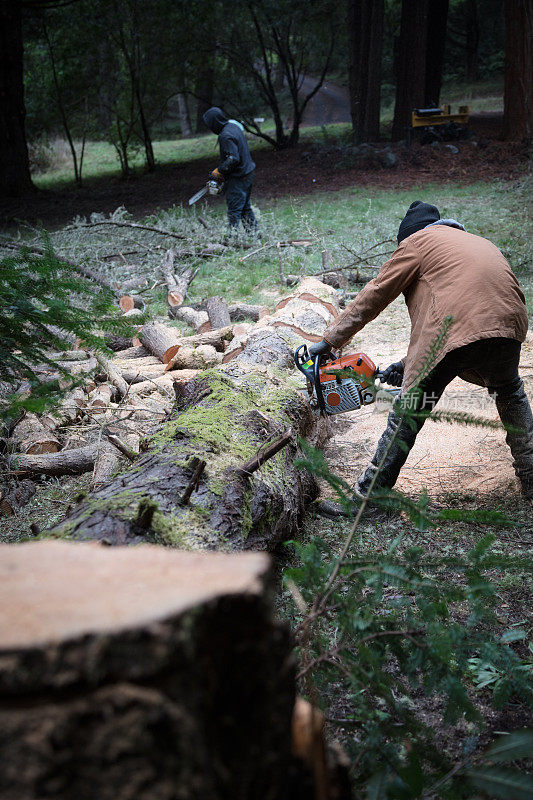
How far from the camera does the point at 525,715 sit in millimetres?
2090

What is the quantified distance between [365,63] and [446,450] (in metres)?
14.6

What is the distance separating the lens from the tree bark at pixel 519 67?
12.4m

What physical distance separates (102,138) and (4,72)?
3.25 metres

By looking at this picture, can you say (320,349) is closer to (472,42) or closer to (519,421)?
(519,421)

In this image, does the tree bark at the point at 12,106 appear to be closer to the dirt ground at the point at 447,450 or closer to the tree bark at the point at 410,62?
the tree bark at the point at 410,62

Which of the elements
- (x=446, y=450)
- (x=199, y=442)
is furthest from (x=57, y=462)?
(x=446, y=450)

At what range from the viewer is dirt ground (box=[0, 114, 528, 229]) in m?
13.1

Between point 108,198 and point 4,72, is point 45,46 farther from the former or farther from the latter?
point 108,198

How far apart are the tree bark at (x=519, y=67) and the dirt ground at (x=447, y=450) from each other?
10.1m

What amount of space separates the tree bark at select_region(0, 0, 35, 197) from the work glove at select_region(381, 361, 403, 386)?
1469cm

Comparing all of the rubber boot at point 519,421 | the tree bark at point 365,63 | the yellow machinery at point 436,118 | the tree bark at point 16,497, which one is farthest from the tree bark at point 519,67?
the tree bark at point 16,497

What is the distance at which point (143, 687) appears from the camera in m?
0.80

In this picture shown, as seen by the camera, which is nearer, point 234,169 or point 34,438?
point 34,438

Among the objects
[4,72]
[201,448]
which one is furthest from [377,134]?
[201,448]
